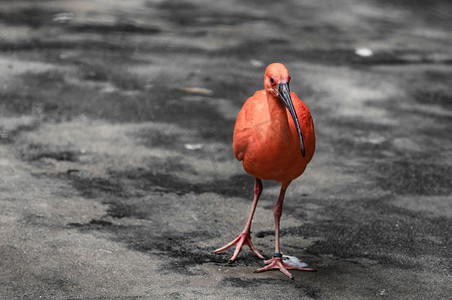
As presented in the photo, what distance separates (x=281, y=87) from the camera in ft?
13.3

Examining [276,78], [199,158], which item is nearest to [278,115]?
[276,78]

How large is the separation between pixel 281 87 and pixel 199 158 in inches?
95.0

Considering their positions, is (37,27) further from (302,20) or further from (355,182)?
(355,182)

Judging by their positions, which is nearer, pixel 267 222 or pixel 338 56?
pixel 267 222

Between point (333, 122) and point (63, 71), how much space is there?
11.8 ft

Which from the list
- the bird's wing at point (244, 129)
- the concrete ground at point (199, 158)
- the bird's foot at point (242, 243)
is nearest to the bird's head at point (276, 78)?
the bird's wing at point (244, 129)

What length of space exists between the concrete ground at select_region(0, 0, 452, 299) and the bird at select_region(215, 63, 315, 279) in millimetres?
507

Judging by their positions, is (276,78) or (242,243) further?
(242,243)

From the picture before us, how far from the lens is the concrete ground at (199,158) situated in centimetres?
425

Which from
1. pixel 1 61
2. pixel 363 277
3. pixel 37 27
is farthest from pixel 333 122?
pixel 37 27

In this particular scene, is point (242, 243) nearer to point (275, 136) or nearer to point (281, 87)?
point (275, 136)

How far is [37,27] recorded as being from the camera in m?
9.84

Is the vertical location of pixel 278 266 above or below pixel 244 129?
below

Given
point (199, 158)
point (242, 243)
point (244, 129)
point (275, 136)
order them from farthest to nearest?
point (199, 158) < point (242, 243) < point (244, 129) < point (275, 136)
